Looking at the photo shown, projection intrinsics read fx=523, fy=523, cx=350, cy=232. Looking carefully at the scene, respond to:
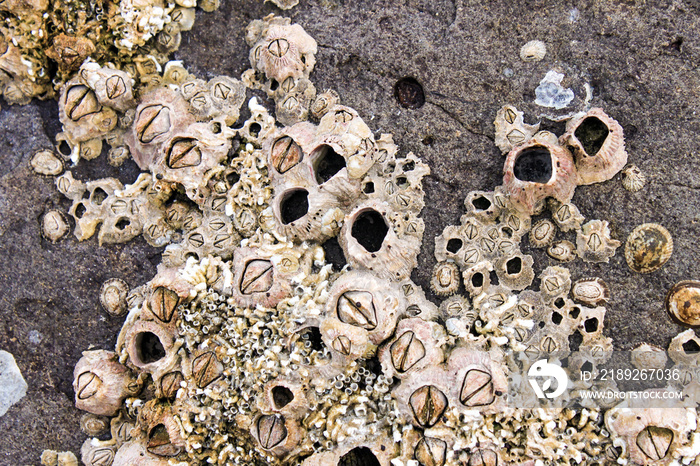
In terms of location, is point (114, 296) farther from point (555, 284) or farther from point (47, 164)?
point (555, 284)

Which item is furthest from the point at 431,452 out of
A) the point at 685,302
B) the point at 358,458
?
the point at 685,302

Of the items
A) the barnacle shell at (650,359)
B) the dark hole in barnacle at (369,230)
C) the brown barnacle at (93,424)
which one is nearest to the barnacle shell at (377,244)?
the dark hole in barnacle at (369,230)

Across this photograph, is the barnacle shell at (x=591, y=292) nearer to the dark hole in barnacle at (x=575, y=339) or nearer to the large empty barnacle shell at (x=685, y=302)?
the dark hole in barnacle at (x=575, y=339)

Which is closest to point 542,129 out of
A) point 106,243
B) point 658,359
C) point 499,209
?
point 499,209

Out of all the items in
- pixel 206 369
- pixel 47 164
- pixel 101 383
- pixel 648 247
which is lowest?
pixel 101 383

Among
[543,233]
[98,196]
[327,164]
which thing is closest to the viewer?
[543,233]
